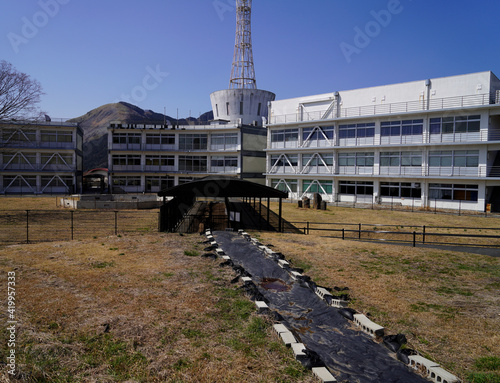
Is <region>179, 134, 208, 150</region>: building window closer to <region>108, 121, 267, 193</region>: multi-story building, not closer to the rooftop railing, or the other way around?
<region>108, 121, 267, 193</region>: multi-story building

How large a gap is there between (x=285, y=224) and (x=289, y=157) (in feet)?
78.5

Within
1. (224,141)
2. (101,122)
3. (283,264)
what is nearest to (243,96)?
(224,141)

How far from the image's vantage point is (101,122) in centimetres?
18038

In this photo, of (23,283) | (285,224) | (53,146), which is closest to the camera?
(23,283)

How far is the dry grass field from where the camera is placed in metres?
6.11

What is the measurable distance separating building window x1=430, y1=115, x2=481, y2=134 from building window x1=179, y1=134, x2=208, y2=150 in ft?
104

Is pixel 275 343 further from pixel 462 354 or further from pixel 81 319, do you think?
pixel 81 319

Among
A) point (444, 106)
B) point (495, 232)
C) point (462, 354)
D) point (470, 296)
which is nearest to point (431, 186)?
point (444, 106)

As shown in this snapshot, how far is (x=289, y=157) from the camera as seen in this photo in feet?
161

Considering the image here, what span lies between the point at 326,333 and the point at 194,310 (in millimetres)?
3173

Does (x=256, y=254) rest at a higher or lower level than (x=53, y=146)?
lower

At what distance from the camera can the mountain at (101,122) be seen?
440 feet

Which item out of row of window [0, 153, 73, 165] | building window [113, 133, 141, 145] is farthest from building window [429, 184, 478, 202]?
row of window [0, 153, 73, 165]

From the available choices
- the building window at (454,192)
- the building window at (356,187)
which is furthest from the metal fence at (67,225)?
the building window at (454,192)
